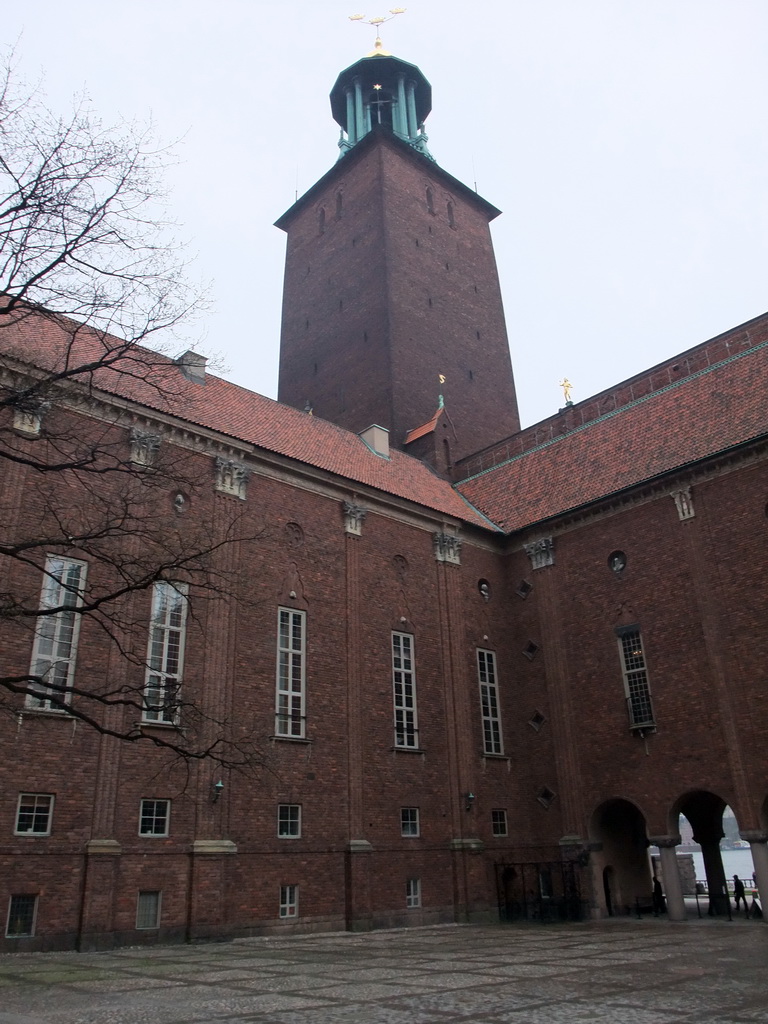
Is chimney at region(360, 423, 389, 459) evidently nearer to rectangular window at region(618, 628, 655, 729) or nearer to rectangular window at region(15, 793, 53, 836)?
rectangular window at region(618, 628, 655, 729)

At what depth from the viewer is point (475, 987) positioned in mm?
12008

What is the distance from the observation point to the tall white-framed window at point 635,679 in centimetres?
2602

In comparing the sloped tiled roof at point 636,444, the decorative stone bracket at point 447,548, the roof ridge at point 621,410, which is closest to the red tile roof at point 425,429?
the roof ridge at point 621,410

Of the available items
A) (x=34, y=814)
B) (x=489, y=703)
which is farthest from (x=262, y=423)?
(x=34, y=814)

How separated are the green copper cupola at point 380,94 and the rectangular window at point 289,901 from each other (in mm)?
40591

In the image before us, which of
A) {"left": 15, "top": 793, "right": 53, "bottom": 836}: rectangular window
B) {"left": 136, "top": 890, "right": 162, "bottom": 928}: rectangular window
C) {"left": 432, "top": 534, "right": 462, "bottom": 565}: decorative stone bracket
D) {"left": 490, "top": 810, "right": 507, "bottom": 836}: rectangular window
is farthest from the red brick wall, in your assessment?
{"left": 15, "top": 793, "right": 53, "bottom": 836}: rectangular window

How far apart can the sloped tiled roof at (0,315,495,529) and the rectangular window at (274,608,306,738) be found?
4.83 meters

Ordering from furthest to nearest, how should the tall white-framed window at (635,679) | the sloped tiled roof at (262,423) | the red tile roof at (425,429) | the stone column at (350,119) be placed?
1. the stone column at (350,119)
2. the red tile roof at (425,429)
3. the tall white-framed window at (635,679)
4. the sloped tiled roof at (262,423)

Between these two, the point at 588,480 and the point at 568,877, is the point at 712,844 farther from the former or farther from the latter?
the point at 588,480

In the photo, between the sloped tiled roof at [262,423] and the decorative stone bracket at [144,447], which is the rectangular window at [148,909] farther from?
the sloped tiled roof at [262,423]

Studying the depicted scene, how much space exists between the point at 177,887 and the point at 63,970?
4850 mm

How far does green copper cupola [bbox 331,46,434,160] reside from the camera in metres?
49.6

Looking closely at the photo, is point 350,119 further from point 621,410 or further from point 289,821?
point 289,821

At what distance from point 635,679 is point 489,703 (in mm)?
Result: 4936
